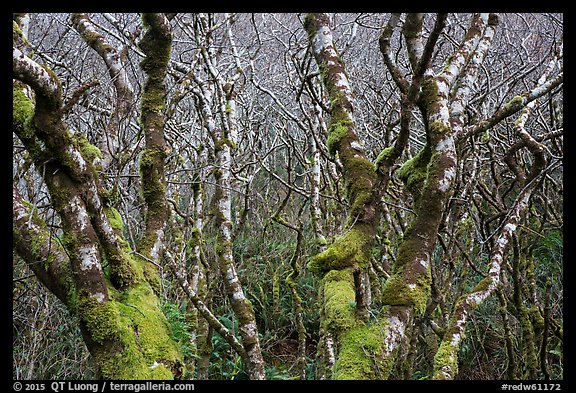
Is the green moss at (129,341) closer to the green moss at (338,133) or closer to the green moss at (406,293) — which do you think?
the green moss at (406,293)

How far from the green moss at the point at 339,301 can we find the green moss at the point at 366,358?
0.09 meters

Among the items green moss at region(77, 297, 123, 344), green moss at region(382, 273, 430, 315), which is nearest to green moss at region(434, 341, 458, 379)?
green moss at region(382, 273, 430, 315)

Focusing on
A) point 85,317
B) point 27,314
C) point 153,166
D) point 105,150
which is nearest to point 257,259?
point 27,314

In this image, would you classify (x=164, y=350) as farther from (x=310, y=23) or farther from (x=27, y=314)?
(x=27, y=314)

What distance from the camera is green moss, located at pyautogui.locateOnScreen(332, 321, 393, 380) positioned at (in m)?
1.97

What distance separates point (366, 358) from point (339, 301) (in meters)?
0.31

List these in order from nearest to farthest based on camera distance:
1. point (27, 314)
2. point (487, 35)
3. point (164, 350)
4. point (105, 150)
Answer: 1. point (164, 350)
2. point (487, 35)
3. point (105, 150)
4. point (27, 314)

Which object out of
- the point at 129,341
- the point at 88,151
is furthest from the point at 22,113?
the point at 129,341

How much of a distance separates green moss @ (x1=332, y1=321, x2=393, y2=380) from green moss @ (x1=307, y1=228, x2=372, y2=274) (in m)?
0.37

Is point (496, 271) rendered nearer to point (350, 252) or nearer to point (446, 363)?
point (446, 363)

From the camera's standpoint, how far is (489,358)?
6.03 metres

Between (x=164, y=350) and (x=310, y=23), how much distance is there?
6.47ft

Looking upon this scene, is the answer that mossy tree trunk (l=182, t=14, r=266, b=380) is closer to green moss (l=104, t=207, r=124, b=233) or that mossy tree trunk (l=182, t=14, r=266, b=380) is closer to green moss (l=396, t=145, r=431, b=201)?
green moss (l=104, t=207, r=124, b=233)
